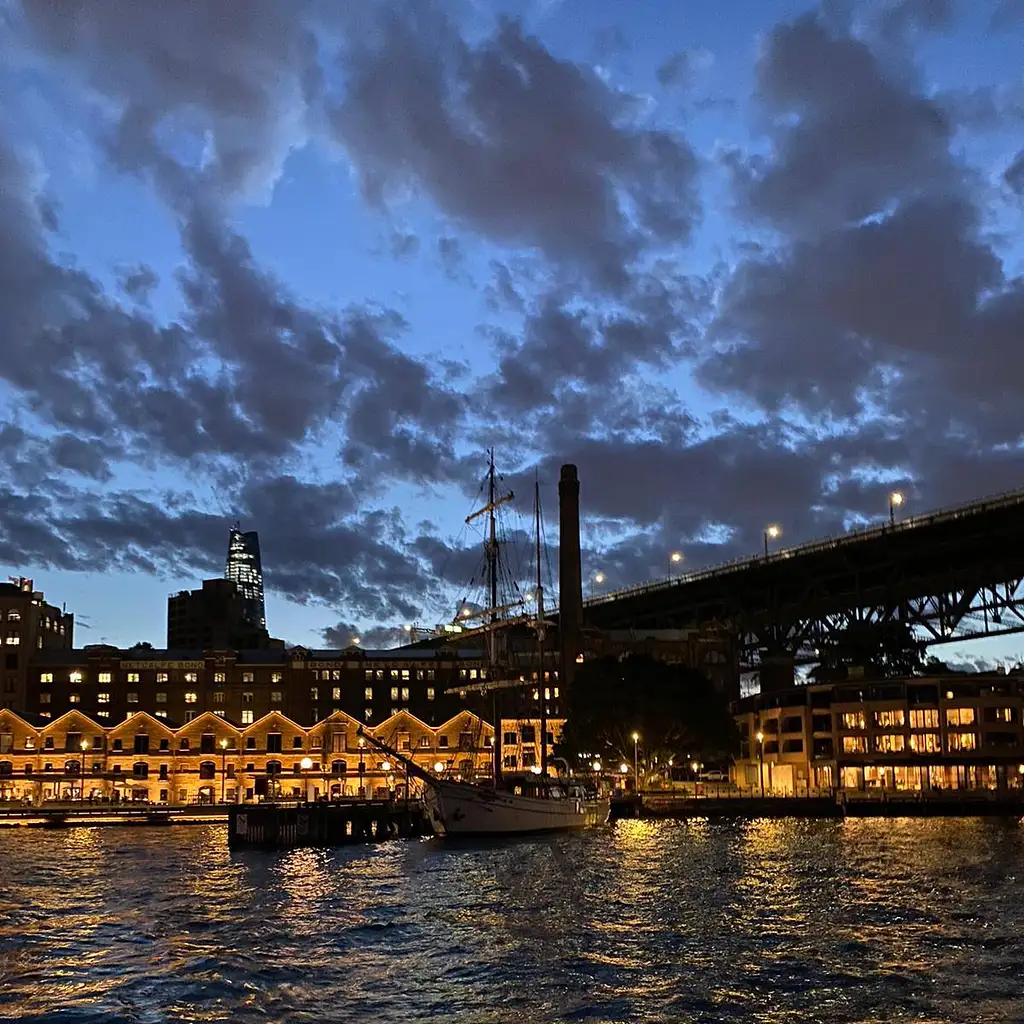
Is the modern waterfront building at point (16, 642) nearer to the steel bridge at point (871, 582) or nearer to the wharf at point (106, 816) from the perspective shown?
the wharf at point (106, 816)

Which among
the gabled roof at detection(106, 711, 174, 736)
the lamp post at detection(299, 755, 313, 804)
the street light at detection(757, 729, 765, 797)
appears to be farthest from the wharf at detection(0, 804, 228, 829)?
the street light at detection(757, 729, 765, 797)

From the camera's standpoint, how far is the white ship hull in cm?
9362

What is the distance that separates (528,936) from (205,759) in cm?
11479

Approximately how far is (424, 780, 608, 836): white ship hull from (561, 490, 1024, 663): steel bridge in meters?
51.6

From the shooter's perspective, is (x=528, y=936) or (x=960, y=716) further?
(x=960, y=716)

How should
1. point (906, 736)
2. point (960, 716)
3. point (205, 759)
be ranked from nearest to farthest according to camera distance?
point (960, 716), point (906, 736), point (205, 759)

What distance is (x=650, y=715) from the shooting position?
12325 cm

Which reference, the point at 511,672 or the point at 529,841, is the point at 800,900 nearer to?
the point at 529,841

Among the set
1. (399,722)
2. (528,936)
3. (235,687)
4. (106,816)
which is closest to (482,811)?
(106,816)

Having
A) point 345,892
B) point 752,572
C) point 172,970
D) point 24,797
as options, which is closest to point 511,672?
point 752,572

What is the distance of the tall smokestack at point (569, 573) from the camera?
171 m

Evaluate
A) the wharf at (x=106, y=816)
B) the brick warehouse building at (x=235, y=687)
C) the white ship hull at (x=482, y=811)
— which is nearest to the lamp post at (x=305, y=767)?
the brick warehouse building at (x=235, y=687)

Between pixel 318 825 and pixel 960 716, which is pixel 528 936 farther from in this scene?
pixel 960 716

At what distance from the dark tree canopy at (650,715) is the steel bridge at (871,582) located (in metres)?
23.7
